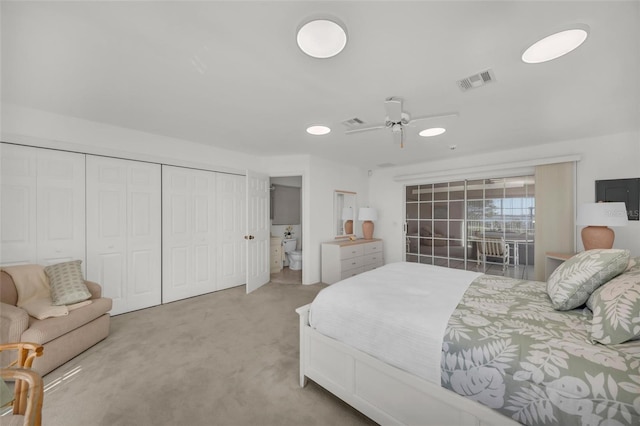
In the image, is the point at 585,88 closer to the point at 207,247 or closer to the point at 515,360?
the point at 515,360

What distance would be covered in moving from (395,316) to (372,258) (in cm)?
383

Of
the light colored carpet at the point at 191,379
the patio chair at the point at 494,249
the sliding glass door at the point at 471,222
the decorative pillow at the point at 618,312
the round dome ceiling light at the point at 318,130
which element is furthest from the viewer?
the patio chair at the point at 494,249

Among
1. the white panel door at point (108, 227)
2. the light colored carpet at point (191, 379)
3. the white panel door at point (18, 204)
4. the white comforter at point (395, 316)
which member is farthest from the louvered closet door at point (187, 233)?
the white comforter at point (395, 316)

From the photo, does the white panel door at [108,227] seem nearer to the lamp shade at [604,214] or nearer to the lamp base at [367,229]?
the lamp base at [367,229]

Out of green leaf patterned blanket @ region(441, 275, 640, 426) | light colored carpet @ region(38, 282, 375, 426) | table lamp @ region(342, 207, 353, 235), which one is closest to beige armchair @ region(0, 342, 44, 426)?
light colored carpet @ region(38, 282, 375, 426)

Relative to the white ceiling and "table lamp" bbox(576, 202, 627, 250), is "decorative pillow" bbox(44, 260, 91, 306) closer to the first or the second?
the white ceiling

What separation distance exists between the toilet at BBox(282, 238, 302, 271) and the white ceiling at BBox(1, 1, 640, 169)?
10.7ft

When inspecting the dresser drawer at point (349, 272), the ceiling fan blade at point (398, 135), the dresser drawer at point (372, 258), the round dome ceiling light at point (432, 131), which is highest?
the round dome ceiling light at point (432, 131)

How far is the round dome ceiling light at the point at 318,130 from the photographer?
118 inches

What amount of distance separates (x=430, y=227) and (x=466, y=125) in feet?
9.22

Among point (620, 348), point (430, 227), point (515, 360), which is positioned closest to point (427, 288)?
point (515, 360)

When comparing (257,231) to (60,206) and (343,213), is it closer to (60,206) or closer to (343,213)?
(343,213)

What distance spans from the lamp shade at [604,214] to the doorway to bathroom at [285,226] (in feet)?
15.0

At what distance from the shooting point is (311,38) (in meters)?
1.42
